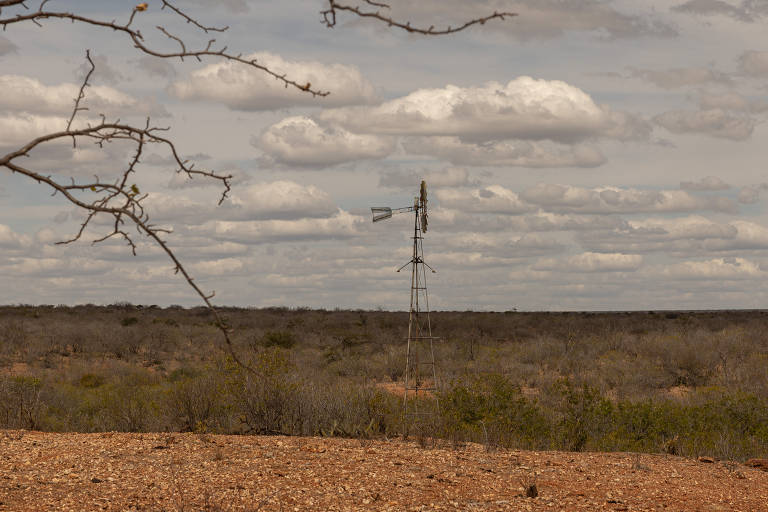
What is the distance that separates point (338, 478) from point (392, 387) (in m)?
13.5

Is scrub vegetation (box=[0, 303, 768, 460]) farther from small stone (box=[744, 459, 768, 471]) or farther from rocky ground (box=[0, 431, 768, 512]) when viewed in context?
rocky ground (box=[0, 431, 768, 512])

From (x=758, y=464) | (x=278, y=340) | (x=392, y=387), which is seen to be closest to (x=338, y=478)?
(x=758, y=464)

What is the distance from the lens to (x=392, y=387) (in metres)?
20.9

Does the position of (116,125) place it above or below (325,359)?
above

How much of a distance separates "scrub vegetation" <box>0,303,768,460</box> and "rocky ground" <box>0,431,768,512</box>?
1088 mm

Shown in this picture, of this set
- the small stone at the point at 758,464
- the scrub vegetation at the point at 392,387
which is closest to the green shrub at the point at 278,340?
the scrub vegetation at the point at 392,387

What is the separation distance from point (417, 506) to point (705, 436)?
271 inches

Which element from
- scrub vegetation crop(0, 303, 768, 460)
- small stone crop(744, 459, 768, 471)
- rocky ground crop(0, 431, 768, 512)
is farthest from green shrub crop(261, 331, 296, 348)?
small stone crop(744, 459, 768, 471)

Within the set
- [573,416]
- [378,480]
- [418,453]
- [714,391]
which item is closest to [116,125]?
[378,480]

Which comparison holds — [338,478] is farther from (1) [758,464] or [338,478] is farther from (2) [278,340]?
(2) [278,340]

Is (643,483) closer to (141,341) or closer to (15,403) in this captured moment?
(15,403)

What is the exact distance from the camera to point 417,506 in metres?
6.77

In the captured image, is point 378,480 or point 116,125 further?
point 378,480

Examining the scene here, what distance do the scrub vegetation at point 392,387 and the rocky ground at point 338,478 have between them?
1.09m
